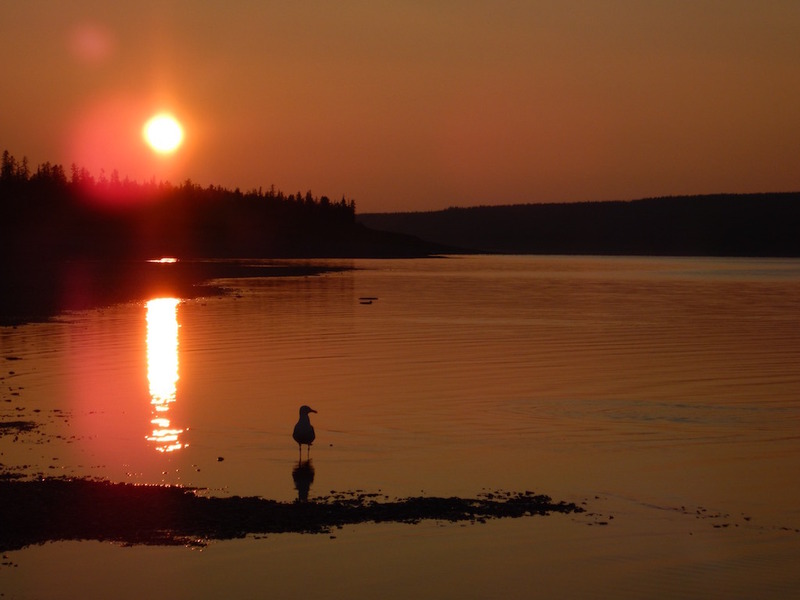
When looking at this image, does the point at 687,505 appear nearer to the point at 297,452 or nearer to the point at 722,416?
the point at 297,452

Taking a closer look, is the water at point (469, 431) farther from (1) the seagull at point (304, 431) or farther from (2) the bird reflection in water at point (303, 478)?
(1) the seagull at point (304, 431)

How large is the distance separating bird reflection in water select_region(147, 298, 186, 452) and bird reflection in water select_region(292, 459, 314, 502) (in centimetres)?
269

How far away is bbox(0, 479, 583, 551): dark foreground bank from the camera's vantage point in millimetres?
13523

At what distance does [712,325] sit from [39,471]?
40.5 meters

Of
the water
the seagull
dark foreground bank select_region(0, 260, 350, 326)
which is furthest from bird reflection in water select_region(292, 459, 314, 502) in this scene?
dark foreground bank select_region(0, 260, 350, 326)

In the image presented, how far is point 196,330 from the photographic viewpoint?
45.4m

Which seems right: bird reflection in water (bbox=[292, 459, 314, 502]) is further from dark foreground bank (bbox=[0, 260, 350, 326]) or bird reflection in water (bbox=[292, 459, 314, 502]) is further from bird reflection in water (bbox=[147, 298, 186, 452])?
dark foreground bank (bbox=[0, 260, 350, 326])

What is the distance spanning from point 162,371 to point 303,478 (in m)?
15.3

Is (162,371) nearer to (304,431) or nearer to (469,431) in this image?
(469,431)

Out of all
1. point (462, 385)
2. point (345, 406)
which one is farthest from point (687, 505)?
point (462, 385)

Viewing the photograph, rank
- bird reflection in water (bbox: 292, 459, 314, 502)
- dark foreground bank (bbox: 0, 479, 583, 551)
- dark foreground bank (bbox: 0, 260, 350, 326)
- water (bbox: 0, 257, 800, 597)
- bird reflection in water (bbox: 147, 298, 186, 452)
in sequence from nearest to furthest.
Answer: water (bbox: 0, 257, 800, 597)
dark foreground bank (bbox: 0, 479, 583, 551)
bird reflection in water (bbox: 292, 459, 314, 502)
bird reflection in water (bbox: 147, 298, 186, 452)
dark foreground bank (bbox: 0, 260, 350, 326)

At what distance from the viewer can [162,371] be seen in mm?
31375

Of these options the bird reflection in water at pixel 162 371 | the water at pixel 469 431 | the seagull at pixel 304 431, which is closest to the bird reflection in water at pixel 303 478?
the water at pixel 469 431

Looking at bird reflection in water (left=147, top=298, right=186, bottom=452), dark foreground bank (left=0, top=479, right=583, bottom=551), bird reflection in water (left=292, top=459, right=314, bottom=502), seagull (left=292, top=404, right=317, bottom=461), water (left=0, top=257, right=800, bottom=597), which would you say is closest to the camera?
water (left=0, top=257, right=800, bottom=597)
